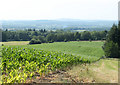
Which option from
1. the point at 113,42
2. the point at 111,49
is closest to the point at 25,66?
the point at 113,42

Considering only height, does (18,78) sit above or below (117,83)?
above

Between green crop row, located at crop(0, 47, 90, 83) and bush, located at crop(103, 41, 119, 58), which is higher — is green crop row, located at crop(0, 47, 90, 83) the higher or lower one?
the higher one

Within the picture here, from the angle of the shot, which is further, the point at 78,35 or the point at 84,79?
the point at 78,35

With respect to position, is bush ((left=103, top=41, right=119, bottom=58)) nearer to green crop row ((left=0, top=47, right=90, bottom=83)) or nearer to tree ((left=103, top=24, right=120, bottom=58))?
tree ((left=103, top=24, right=120, bottom=58))

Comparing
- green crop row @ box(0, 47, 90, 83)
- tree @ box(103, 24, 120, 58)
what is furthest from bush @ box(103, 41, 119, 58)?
green crop row @ box(0, 47, 90, 83)

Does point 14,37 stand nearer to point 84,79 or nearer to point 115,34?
point 115,34

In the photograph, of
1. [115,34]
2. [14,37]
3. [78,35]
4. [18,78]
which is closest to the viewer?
[18,78]

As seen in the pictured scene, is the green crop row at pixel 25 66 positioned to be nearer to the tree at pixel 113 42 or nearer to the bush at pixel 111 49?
the tree at pixel 113 42

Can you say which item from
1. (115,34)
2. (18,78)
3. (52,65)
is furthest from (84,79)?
(115,34)

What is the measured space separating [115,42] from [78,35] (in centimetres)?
5852

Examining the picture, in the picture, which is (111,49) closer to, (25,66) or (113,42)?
(113,42)

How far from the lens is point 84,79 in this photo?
8.69 m

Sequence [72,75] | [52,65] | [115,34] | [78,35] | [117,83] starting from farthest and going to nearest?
1. [78,35]
2. [115,34]
3. [52,65]
4. [72,75]
5. [117,83]

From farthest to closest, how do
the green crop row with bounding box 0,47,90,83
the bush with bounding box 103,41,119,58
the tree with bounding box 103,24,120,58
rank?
1. the bush with bounding box 103,41,119,58
2. the tree with bounding box 103,24,120,58
3. the green crop row with bounding box 0,47,90,83
